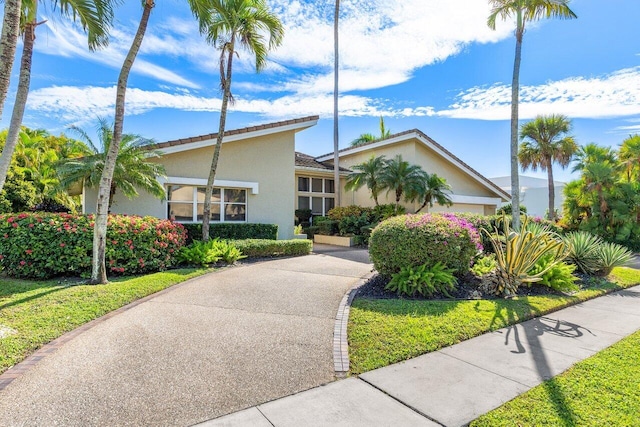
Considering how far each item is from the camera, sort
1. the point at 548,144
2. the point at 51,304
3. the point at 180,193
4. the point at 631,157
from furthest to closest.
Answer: the point at 548,144 → the point at 631,157 → the point at 180,193 → the point at 51,304

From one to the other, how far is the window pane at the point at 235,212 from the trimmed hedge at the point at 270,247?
2.70 m

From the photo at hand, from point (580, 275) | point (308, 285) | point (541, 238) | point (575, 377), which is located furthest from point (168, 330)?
point (580, 275)

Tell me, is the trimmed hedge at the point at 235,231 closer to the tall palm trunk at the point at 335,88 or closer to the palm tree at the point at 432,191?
the tall palm trunk at the point at 335,88

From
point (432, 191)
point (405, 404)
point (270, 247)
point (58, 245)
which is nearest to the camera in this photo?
point (405, 404)

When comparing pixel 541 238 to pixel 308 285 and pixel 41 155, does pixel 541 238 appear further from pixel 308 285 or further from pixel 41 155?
pixel 41 155

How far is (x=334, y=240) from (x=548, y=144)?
17786mm

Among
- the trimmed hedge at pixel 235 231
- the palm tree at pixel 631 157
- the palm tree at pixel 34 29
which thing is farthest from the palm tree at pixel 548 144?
the palm tree at pixel 34 29

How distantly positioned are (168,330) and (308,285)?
3673mm

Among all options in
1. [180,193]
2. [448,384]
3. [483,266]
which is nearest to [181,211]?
[180,193]

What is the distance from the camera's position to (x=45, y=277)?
8.12 meters

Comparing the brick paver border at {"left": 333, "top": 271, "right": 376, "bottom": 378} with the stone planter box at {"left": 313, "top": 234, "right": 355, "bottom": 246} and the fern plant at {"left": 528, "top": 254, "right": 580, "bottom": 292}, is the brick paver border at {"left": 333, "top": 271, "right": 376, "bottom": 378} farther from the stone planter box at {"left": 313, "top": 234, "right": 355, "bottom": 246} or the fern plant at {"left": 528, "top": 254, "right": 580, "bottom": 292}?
the stone planter box at {"left": 313, "top": 234, "right": 355, "bottom": 246}

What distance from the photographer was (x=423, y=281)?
733 centimetres

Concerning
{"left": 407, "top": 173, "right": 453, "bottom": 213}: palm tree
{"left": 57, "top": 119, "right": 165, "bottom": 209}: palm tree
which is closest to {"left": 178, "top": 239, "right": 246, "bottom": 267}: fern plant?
{"left": 57, "top": 119, "right": 165, "bottom": 209}: palm tree

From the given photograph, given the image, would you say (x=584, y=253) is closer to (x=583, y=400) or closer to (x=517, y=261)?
(x=517, y=261)
